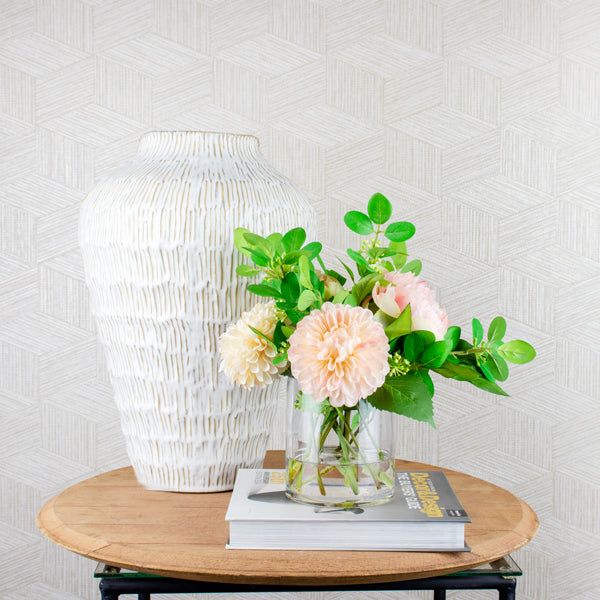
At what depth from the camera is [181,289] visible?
82cm

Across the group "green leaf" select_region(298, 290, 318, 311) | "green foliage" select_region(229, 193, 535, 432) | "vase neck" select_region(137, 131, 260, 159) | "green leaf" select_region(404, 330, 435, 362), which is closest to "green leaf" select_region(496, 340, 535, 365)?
"green foliage" select_region(229, 193, 535, 432)

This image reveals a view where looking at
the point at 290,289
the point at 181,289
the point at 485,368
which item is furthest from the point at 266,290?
the point at 485,368

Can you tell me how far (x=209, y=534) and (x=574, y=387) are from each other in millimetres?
1031

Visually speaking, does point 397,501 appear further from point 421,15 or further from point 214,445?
point 421,15

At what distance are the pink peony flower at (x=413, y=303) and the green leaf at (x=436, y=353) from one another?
14 millimetres

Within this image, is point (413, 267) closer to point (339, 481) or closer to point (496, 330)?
point (496, 330)

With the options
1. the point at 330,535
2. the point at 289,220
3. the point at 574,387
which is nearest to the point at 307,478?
the point at 330,535

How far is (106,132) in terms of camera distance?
1.46 metres

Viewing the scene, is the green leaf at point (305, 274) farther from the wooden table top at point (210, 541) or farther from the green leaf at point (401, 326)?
the wooden table top at point (210, 541)

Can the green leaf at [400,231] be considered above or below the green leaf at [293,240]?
above

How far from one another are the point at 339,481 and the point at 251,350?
0.17 meters

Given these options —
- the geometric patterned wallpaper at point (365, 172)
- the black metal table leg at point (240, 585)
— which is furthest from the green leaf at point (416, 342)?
the geometric patterned wallpaper at point (365, 172)

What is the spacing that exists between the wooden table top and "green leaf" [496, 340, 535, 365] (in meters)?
0.18

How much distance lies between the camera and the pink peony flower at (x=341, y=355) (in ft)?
2.12
